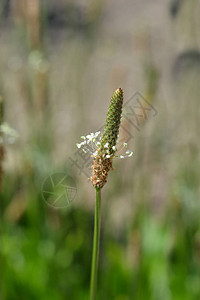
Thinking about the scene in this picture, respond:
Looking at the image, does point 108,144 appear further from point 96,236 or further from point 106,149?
point 96,236

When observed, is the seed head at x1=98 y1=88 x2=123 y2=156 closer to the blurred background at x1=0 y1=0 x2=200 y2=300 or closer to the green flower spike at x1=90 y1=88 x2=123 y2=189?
the green flower spike at x1=90 y1=88 x2=123 y2=189

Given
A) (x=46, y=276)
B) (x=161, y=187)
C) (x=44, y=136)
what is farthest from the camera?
(x=161, y=187)

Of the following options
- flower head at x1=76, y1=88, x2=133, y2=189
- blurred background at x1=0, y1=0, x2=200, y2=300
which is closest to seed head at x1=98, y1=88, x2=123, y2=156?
flower head at x1=76, y1=88, x2=133, y2=189

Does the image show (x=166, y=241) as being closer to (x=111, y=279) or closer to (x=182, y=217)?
(x=182, y=217)

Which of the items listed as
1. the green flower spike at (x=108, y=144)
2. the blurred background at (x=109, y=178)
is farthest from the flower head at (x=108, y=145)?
the blurred background at (x=109, y=178)

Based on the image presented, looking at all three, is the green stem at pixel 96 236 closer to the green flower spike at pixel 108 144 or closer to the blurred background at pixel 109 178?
the green flower spike at pixel 108 144

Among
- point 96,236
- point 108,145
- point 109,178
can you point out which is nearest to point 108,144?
point 108,145

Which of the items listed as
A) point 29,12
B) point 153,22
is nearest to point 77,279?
point 29,12

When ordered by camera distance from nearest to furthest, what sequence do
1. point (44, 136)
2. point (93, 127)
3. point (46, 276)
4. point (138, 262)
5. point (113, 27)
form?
point (138, 262), point (46, 276), point (44, 136), point (93, 127), point (113, 27)
